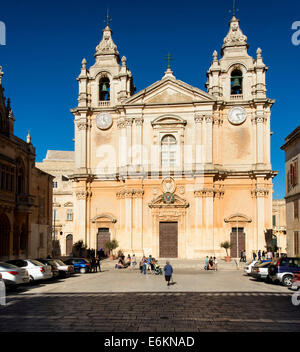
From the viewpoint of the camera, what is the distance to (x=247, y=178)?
138 feet

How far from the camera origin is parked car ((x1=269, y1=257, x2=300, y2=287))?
21.3 meters

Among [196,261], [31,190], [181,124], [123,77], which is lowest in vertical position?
[196,261]

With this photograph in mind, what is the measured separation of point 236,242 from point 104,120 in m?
18.1

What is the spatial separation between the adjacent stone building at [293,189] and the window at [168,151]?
11.9m

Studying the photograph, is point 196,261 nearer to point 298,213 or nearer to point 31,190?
point 298,213

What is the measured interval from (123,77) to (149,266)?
21.5 m

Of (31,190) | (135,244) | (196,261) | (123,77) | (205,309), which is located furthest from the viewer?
(123,77)

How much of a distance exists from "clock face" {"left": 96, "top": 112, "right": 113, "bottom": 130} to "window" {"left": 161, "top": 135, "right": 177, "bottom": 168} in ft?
20.0

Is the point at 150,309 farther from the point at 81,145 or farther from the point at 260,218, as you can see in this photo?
the point at 81,145

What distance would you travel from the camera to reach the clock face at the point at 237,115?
4266 cm

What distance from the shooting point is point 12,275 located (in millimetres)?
18469
